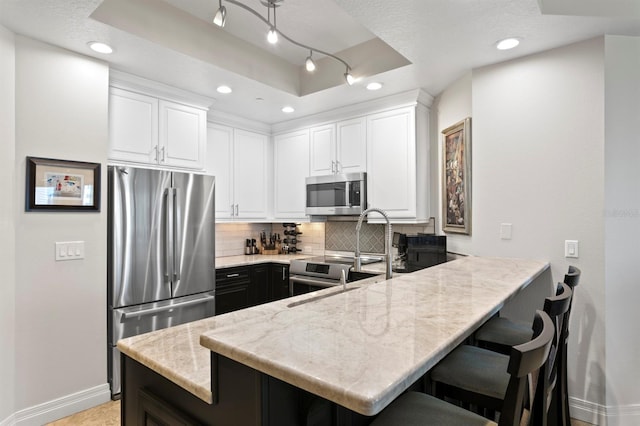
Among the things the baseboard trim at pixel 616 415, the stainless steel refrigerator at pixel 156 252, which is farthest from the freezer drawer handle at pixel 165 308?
the baseboard trim at pixel 616 415

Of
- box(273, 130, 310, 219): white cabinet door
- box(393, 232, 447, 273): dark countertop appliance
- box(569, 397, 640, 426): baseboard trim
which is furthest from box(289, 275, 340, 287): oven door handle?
box(569, 397, 640, 426): baseboard trim

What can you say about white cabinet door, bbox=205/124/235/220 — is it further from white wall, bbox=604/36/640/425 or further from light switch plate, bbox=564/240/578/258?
white wall, bbox=604/36/640/425

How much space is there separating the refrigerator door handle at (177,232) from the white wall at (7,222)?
3.30ft

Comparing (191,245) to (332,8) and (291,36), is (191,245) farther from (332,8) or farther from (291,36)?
(332,8)

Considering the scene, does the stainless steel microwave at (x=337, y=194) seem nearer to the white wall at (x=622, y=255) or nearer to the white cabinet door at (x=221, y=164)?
the white cabinet door at (x=221, y=164)

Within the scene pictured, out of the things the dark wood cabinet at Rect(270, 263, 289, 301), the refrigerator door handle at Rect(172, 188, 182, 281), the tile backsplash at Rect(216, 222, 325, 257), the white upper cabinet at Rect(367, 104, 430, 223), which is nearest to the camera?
the refrigerator door handle at Rect(172, 188, 182, 281)

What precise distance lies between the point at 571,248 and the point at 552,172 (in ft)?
1.70

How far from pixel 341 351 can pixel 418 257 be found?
7.67 feet

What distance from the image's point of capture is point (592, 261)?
2242 millimetres

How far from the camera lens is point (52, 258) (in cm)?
235

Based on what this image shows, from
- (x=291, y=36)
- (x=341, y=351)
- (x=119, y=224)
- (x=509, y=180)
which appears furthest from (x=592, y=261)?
(x=119, y=224)

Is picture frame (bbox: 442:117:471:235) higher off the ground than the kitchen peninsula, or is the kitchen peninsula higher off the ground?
picture frame (bbox: 442:117:471:235)

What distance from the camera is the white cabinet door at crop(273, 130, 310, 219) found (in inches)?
161

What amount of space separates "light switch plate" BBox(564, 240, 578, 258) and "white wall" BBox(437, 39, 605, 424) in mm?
29
